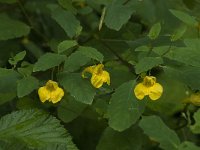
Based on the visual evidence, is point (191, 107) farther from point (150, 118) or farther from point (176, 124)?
point (150, 118)

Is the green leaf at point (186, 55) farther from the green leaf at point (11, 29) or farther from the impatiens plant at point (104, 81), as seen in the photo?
the green leaf at point (11, 29)

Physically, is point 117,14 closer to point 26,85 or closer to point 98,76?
point 98,76

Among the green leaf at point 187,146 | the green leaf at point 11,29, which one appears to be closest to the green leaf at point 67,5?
the green leaf at point 11,29

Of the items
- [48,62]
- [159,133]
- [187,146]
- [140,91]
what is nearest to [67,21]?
[48,62]


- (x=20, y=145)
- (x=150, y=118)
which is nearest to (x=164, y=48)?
(x=150, y=118)

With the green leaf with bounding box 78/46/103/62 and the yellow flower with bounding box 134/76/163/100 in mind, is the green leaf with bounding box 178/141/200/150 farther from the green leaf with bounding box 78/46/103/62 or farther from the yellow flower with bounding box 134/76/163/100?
the green leaf with bounding box 78/46/103/62
